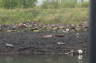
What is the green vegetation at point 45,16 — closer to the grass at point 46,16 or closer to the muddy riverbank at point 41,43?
the grass at point 46,16

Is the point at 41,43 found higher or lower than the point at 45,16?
lower

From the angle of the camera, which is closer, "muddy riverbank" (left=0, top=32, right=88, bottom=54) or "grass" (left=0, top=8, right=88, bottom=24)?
"muddy riverbank" (left=0, top=32, right=88, bottom=54)

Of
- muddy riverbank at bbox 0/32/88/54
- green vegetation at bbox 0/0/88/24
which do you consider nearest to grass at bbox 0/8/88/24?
green vegetation at bbox 0/0/88/24

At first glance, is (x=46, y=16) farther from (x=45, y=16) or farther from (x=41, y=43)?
(x=41, y=43)

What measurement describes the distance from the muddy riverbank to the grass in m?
7.20

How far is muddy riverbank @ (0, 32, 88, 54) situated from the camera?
16234 millimetres

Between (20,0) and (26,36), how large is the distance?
16.5 metres

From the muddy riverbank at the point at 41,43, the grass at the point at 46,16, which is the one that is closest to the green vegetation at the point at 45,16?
the grass at the point at 46,16

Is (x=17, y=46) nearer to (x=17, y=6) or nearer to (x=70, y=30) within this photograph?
(x=70, y=30)

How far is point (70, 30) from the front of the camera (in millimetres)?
22109

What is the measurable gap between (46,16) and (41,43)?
10.4 metres

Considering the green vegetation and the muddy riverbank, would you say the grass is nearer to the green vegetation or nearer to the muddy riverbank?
the green vegetation

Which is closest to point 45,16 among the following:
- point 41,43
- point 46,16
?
point 46,16

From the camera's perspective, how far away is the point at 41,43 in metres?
17.0
